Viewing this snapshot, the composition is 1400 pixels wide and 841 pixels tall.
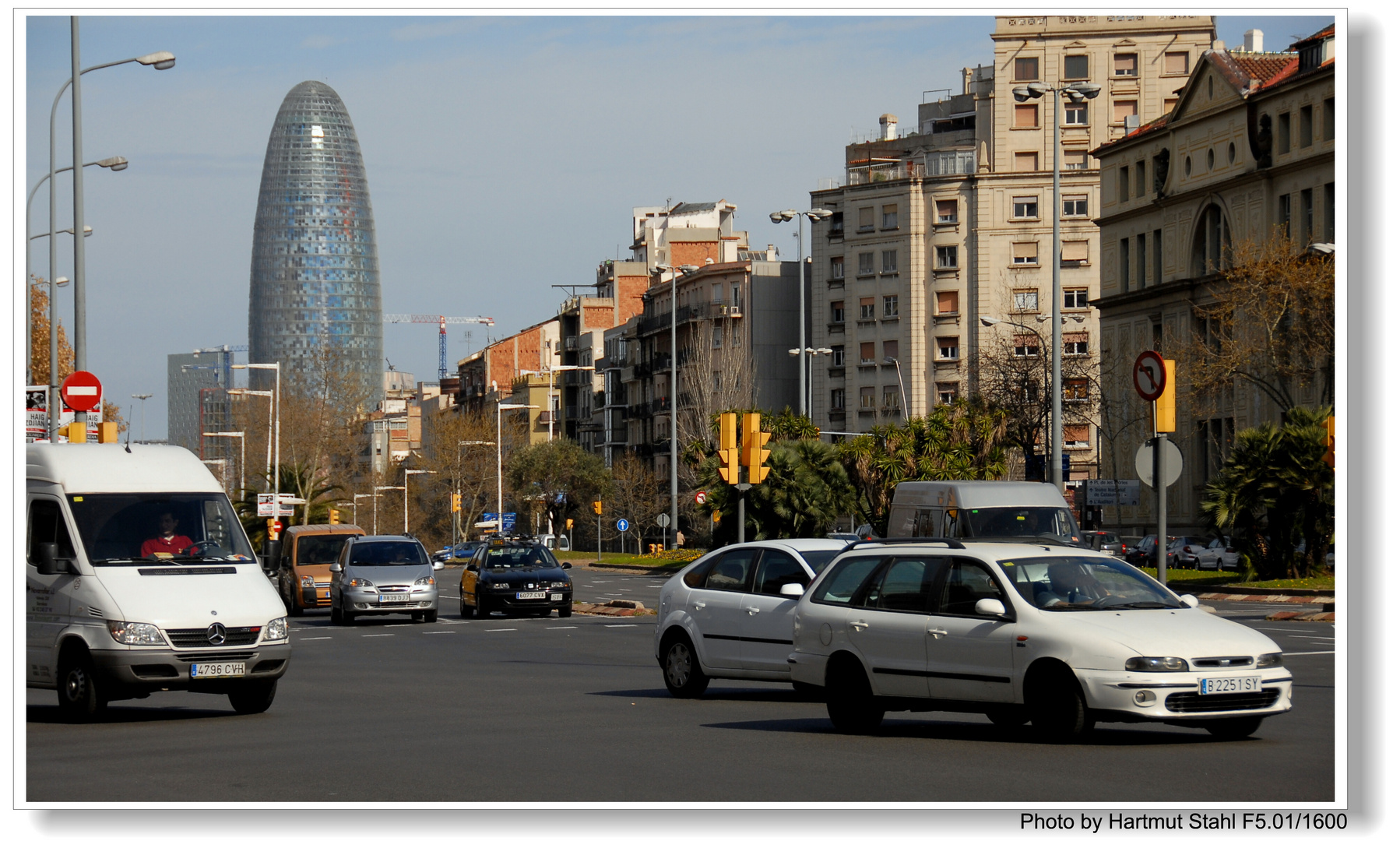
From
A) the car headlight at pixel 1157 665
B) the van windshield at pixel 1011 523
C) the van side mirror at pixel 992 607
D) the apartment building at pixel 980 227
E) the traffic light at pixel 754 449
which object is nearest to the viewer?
the car headlight at pixel 1157 665

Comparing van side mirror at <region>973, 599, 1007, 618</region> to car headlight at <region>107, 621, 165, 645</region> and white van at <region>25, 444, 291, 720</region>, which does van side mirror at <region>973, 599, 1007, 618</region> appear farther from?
car headlight at <region>107, 621, 165, 645</region>

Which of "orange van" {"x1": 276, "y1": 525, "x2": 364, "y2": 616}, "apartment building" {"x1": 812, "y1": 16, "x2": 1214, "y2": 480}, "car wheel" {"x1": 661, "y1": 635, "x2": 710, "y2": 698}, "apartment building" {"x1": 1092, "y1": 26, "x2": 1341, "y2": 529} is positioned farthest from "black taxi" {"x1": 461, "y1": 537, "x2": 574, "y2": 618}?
"apartment building" {"x1": 812, "y1": 16, "x2": 1214, "y2": 480}

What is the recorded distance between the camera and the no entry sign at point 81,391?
22844mm

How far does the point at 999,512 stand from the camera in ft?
104

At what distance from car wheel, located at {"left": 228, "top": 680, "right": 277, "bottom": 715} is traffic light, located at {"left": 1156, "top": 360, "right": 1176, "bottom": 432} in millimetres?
8292

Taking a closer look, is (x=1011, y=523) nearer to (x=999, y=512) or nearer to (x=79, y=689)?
(x=999, y=512)

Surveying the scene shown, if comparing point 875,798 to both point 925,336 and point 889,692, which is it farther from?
point 925,336

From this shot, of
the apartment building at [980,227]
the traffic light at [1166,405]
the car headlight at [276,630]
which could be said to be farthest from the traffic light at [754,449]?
the apartment building at [980,227]

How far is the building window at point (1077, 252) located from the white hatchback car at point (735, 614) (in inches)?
3115

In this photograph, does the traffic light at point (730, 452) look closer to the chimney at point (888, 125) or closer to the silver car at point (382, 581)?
the silver car at point (382, 581)

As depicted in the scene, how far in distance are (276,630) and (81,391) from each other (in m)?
8.34

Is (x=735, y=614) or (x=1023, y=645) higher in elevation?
(x=1023, y=645)

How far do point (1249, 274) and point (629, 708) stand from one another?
128 ft

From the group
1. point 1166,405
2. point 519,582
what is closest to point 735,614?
point 1166,405
